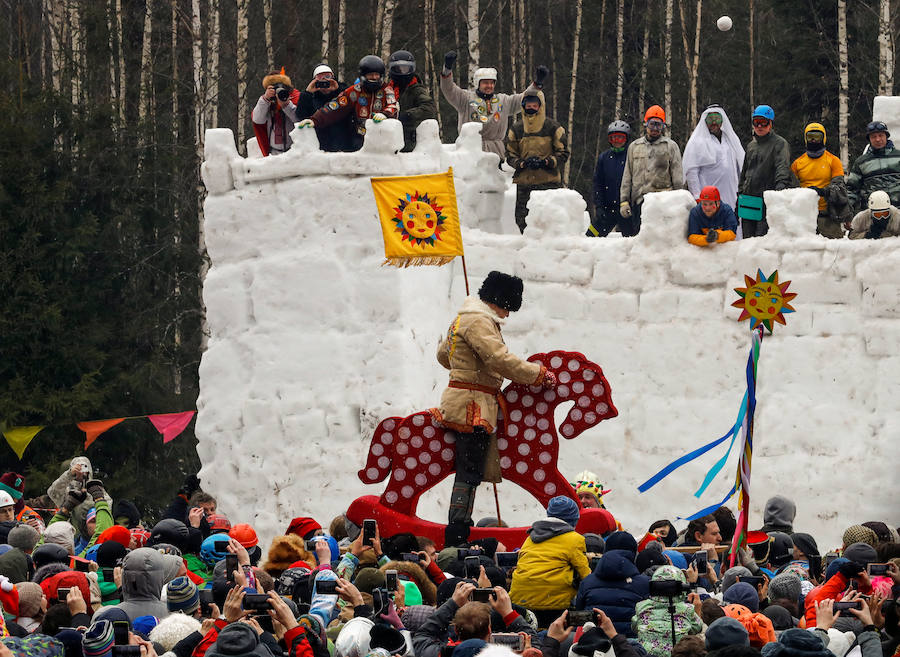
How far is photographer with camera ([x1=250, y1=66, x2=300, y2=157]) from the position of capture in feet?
47.9

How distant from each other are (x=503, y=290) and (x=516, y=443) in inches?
40.1

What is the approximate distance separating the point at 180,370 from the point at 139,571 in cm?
1428

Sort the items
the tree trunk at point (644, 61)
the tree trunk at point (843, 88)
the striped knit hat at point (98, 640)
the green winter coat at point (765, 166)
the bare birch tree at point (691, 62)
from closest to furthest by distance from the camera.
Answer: the striped knit hat at point (98, 640) < the green winter coat at point (765, 166) < the tree trunk at point (843, 88) < the bare birch tree at point (691, 62) < the tree trunk at point (644, 61)

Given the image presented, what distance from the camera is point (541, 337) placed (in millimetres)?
13648

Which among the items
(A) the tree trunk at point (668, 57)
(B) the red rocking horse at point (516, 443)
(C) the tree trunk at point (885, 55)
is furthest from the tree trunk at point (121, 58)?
(B) the red rocking horse at point (516, 443)

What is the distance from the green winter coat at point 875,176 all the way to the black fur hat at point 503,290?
10.9 ft

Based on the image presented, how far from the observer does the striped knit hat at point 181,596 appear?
8258 mm

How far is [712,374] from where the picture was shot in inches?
512

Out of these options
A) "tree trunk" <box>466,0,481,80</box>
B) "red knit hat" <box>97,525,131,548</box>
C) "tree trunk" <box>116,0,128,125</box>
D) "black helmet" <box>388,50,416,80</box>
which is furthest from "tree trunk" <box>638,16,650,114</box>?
"red knit hat" <box>97,525,131,548</box>

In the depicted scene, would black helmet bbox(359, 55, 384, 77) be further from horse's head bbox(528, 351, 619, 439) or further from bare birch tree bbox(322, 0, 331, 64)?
bare birch tree bbox(322, 0, 331, 64)

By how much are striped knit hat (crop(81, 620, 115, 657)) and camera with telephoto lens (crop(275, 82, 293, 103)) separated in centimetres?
805

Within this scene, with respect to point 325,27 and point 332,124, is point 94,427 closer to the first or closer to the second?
point 332,124

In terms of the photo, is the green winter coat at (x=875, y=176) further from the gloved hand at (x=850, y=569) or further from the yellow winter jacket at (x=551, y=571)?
the gloved hand at (x=850, y=569)

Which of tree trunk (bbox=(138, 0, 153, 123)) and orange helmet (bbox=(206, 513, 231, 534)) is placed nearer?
orange helmet (bbox=(206, 513, 231, 534))
